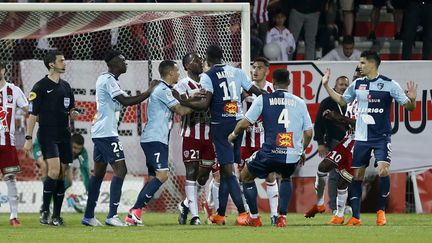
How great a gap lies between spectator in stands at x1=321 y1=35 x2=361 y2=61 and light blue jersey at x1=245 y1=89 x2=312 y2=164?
273 inches

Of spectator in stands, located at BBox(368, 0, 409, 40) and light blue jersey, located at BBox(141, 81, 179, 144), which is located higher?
spectator in stands, located at BBox(368, 0, 409, 40)

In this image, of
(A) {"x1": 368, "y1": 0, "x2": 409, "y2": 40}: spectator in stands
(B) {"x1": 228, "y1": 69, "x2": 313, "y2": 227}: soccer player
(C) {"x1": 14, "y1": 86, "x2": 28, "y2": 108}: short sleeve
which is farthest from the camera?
(A) {"x1": 368, "y1": 0, "x2": 409, "y2": 40}: spectator in stands

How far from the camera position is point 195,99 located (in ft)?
55.6

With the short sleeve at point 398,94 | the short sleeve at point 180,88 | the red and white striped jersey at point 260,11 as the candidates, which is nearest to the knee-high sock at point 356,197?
the short sleeve at point 398,94

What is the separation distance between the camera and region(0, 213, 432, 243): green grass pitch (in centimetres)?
1459

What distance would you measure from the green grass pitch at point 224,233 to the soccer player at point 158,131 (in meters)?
0.37

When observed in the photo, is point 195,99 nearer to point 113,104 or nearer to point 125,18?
point 113,104

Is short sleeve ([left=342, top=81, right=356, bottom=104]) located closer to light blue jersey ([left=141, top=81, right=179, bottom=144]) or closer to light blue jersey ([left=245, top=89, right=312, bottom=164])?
light blue jersey ([left=245, top=89, right=312, bottom=164])

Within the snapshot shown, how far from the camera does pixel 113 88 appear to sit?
17094 mm

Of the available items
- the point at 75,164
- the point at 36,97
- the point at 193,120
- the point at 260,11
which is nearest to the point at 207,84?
the point at 193,120

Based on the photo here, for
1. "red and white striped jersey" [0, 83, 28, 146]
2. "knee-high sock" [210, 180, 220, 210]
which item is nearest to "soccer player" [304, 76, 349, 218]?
"knee-high sock" [210, 180, 220, 210]

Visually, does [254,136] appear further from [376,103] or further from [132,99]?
[132,99]

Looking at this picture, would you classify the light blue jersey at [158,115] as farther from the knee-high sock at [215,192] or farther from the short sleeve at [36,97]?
the short sleeve at [36,97]

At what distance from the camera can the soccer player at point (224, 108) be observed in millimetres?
16828
